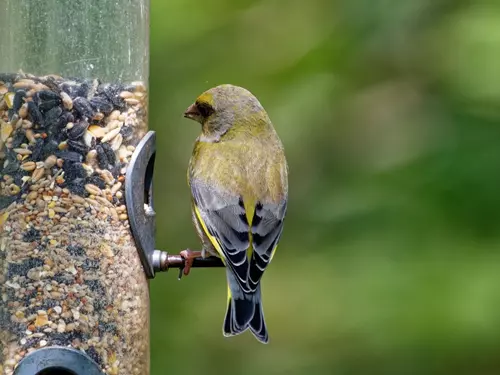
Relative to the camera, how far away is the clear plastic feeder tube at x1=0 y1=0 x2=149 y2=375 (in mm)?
5594

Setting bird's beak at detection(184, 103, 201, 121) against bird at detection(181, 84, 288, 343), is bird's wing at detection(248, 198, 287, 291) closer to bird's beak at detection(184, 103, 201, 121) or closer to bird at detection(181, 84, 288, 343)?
A: bird at detection(181, 84, 288, 343)

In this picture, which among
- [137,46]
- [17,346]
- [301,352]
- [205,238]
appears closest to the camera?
[17,346]

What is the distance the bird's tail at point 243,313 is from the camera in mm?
6355

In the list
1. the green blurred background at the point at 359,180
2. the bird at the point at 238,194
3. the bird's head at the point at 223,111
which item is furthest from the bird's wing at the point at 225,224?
the green blurred background at the point at 359,180

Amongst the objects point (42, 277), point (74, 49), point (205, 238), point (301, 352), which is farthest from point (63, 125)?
point (301, 352)

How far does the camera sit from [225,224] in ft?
21.4

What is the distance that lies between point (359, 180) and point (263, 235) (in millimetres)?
1176

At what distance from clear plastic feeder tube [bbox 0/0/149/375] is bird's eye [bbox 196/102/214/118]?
3.88 ft

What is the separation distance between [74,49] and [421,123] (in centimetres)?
277

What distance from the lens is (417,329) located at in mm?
6984

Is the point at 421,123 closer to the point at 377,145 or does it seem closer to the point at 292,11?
the point at 377,145

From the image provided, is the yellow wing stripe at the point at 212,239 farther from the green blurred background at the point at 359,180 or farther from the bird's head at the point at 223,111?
the green blurred background at the point at 359,180

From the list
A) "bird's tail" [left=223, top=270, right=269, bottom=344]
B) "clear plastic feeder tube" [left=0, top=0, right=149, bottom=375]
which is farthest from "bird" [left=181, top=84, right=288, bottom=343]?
"clear plastic feeder tube" [left=0, top=0, right=149, bottom=375]

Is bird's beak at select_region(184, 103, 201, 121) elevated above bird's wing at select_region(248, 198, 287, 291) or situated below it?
above
